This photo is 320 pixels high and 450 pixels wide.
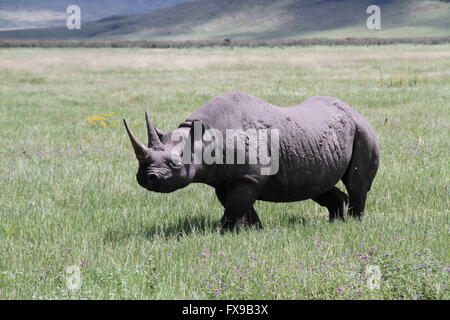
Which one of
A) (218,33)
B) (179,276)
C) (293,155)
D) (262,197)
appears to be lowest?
(179,276)

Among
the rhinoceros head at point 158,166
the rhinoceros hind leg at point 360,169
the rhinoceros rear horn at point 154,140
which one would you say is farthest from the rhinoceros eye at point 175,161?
the rhinoceros hind leg at point 360,169

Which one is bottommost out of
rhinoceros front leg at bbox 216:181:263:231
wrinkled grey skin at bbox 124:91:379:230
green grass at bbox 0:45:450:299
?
green grass at bbox 0:45:450:299

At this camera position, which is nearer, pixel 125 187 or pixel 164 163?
pixel 164 163

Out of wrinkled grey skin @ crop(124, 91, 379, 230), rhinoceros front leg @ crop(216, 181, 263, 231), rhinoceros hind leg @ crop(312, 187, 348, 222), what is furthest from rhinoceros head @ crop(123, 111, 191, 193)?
rhinoceros hind leg @ crop(312, 187, 348, 222)

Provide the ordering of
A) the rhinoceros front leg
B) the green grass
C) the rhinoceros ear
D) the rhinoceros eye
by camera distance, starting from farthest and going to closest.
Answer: the rhinoceros front leg < the rhinoceros ear < the rhinoceros eye < the green grass

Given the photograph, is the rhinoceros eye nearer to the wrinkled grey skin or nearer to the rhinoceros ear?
the wrinkled grey skin

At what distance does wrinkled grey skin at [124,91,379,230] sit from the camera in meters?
5.45

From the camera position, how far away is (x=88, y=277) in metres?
4.89

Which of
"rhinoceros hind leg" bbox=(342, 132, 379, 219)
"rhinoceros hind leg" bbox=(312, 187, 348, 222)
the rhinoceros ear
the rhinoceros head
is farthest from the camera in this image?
"rhinoceros hind leg" bbox=(312, 187, 348, 222)

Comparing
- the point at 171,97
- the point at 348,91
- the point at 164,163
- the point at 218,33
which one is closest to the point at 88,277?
the point at 164,163

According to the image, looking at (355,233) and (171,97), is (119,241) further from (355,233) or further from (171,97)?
(171,97)

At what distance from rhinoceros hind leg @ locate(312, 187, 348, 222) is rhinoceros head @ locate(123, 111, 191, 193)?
2.30 metres
